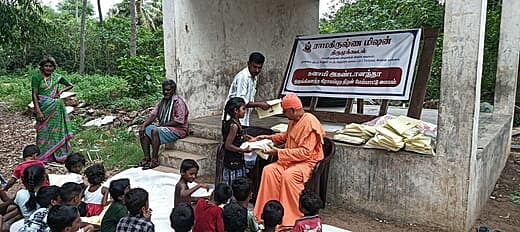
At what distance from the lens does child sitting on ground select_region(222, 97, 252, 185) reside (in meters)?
4.18

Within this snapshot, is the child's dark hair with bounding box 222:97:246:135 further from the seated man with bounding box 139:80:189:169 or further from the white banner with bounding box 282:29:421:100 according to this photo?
the white banner with bounding box 282:29:421:100

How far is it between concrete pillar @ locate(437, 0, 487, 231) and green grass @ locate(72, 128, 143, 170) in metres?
3.88

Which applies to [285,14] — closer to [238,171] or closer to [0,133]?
[238,171]

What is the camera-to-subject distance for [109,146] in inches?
273

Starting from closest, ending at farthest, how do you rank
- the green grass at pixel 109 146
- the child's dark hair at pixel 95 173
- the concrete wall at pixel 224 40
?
the child's dark hair at pixel 95 173, the concrete wall at pixel 224 40, the green grass at pixel 109 146

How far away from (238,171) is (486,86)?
24.0ft

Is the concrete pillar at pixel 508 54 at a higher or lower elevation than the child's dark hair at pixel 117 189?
higher

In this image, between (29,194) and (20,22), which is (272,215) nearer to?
(29,194)

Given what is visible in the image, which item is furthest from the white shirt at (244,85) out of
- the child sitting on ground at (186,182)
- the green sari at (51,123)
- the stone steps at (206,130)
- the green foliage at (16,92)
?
the green foliage at (16,92)

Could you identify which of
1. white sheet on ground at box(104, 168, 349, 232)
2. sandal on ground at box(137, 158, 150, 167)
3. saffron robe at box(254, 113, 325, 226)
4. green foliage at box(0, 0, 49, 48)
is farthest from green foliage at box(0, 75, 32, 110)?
saffron robe at box(254, 113, 325, 226)

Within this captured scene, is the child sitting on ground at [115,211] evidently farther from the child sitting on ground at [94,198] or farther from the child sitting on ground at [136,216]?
the child sitting on ground at [94,198]

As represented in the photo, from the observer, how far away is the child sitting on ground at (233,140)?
4184mm

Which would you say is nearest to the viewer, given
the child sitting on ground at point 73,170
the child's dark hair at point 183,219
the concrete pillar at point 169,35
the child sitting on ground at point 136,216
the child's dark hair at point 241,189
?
the child sitting on ground at point 136,216

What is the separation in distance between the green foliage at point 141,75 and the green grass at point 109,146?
212 cm
